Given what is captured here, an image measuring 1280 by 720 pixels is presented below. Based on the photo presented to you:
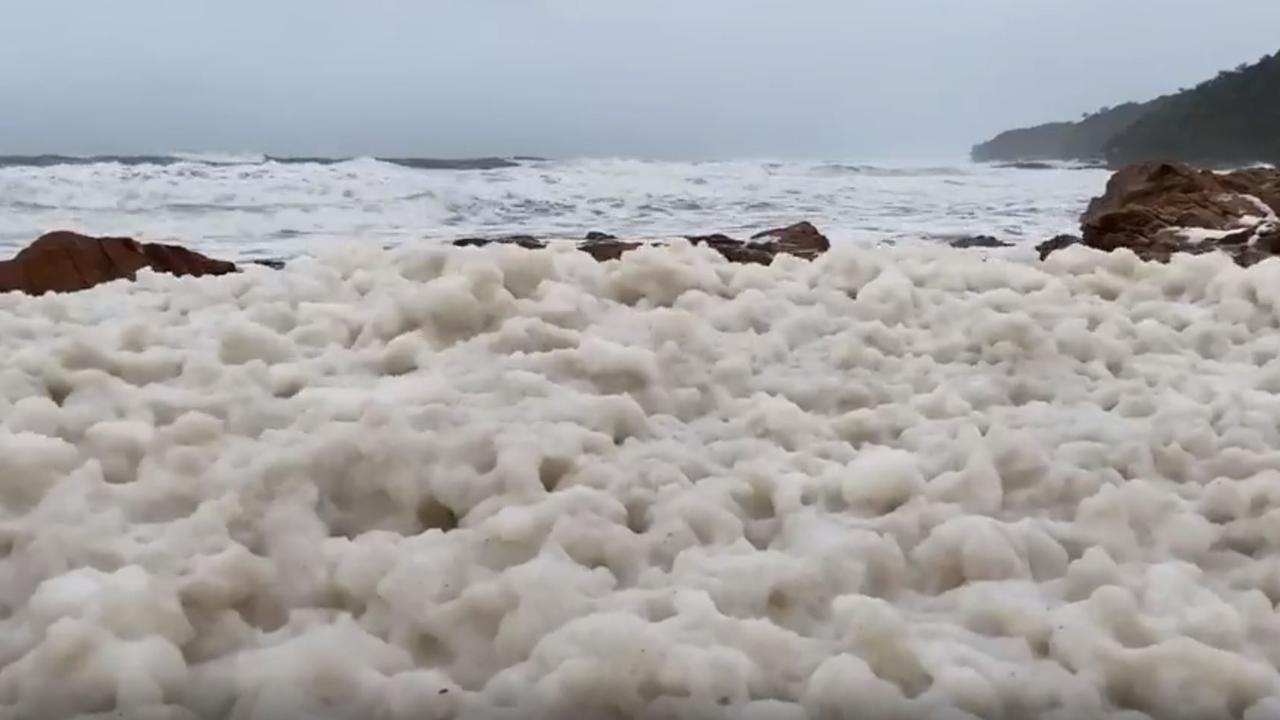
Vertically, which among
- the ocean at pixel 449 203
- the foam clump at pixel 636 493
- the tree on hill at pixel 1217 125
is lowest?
the ocean at pixel 449 203

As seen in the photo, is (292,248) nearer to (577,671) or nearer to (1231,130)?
(577,671)

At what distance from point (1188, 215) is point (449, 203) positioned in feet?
41.0

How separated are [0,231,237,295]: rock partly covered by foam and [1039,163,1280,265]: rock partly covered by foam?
10.5 ft

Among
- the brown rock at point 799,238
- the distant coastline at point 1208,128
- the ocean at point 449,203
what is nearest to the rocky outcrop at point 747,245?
the brown rock at point 799,238

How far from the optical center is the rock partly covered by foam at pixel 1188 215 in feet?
15.5

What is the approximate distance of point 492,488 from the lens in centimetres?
169

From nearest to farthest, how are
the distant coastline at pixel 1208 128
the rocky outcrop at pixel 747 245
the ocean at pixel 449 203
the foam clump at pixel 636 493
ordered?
the foam clump at pixel 636 493, the rocky outcrop at pixel 747 245, the ocean at pixel 449 203, the distant coastline at pixel 1208 128

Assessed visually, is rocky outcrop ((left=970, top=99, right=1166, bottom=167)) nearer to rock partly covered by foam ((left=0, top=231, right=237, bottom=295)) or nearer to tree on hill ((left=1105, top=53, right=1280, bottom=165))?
tree on hill ((left=1105, top=53, right=1280, bottom=165))

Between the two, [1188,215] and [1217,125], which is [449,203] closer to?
[1188,215]

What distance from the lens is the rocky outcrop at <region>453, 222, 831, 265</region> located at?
142 inches

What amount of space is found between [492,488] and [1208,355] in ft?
4.86

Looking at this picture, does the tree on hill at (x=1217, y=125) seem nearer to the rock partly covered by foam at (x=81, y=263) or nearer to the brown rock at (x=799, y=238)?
the brown rock at (x=799, y=238)

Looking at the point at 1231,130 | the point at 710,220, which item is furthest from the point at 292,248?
the point at 1231,130

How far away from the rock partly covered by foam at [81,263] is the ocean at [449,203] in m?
7.23
